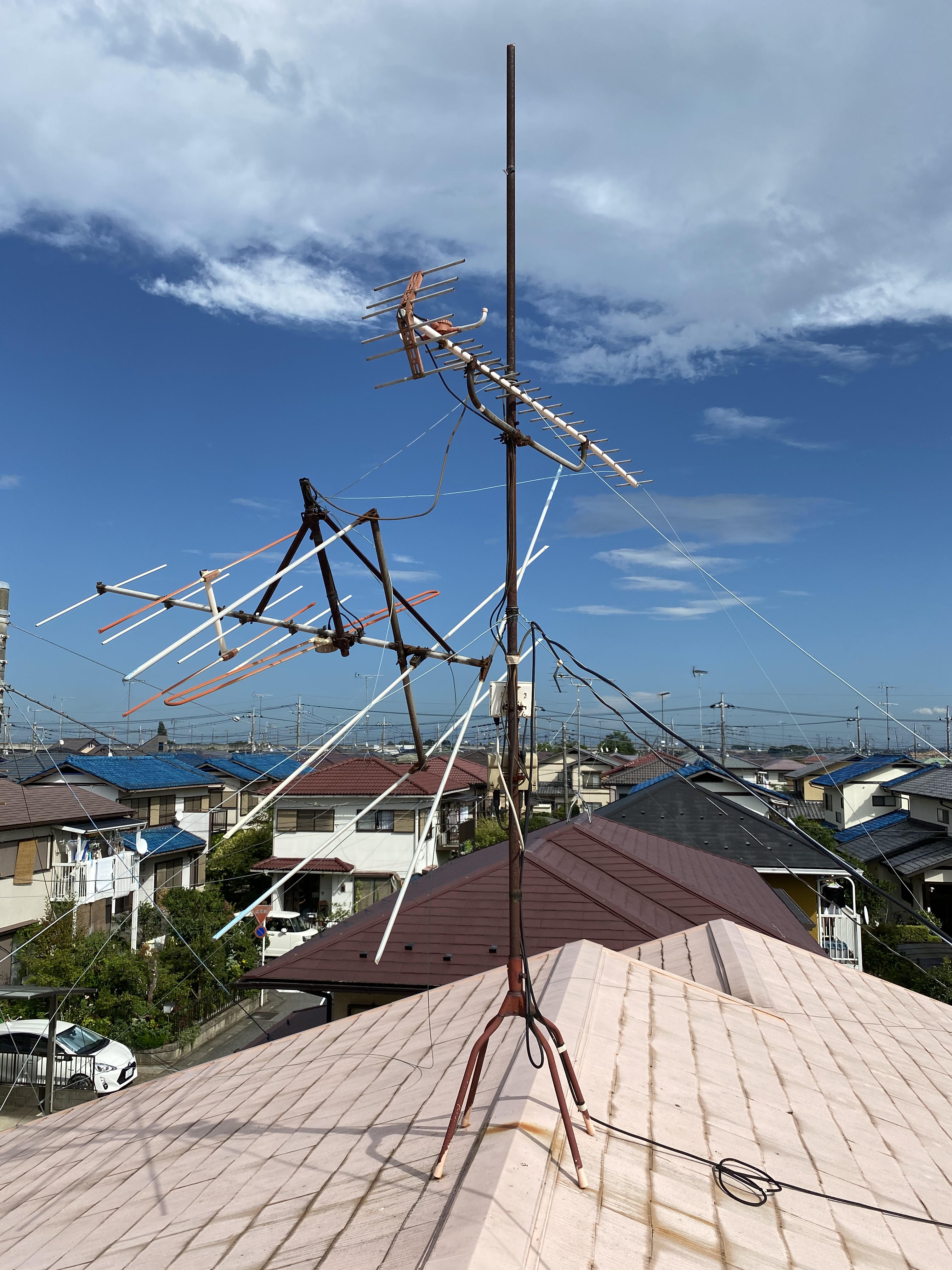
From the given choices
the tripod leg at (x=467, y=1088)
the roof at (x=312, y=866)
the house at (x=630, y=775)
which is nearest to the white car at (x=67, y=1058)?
the roof at (x=312, y=866)

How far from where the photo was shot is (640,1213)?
394cm

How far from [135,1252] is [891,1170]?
4.58m

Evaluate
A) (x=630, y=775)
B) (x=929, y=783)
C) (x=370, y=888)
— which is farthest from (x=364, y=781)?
(x=630, y=775)

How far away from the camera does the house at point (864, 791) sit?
4959 centimetres

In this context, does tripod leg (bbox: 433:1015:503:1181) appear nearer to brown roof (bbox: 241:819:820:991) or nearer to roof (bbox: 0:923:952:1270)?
roof (bbox: 0:923:952:1270)

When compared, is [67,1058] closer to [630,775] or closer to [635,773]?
[630,775]

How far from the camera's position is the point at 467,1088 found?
15.0ft

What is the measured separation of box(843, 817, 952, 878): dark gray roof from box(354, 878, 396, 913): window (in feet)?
62.4

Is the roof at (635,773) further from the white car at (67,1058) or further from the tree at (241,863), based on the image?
the white car at (67,1058)

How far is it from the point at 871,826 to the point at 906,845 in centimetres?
857

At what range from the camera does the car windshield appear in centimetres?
1877

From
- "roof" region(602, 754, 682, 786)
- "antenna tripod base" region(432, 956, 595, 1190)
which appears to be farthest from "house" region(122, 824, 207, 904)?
"roof" region(602, 754, 682, 786)

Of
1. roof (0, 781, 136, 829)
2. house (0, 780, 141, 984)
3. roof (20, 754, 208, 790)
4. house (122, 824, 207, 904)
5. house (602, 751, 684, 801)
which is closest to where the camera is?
house (0, 780, 141, 984)

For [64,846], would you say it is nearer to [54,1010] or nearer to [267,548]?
[54,1010]
